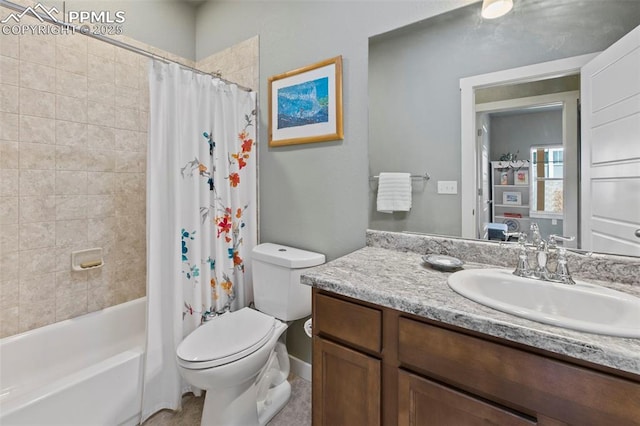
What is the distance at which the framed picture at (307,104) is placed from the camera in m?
1.58

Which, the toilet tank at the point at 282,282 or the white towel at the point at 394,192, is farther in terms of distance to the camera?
the toilet tank at the point at 282,282

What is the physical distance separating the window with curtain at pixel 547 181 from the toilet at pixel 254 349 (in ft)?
3.32

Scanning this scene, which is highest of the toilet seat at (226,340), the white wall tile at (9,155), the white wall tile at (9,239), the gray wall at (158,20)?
the gray wall at (158,20)

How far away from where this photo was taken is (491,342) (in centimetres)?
71

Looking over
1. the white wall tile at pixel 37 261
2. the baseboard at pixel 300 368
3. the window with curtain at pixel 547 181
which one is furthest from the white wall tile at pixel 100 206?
the window with curtain at pixel 547 181

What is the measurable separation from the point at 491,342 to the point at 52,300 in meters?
2.14

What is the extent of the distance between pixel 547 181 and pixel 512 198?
13cm

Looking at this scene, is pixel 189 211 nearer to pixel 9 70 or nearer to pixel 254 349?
pixel 254 349

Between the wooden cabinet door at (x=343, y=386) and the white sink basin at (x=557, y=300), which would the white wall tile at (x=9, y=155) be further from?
the white sink basin at (x=557, y=300)

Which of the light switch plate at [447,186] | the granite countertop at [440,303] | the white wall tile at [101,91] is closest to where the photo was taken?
the granite countertop at [440,303]

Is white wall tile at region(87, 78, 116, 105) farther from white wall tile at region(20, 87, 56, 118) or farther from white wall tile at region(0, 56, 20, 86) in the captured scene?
white wall tile at region(0, 56, 20, 86)

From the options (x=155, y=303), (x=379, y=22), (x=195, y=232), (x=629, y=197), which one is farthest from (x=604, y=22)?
(x=155, y=303)

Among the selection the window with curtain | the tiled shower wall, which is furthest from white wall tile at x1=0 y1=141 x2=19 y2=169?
the window with curtain

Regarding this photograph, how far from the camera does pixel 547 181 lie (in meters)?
1.12
